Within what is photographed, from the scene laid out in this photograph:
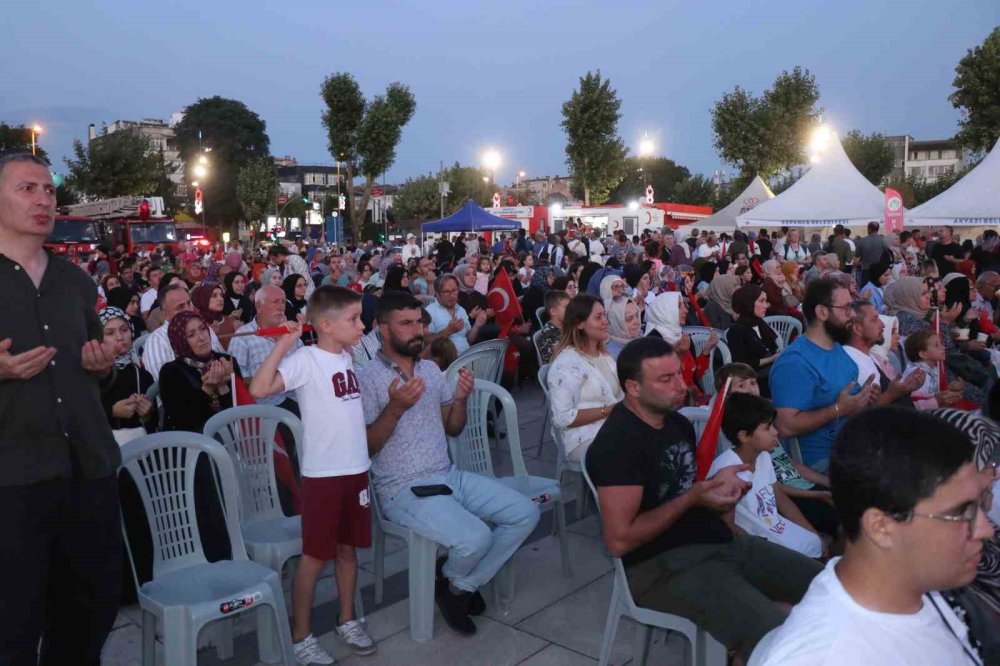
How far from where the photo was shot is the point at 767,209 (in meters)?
16.1

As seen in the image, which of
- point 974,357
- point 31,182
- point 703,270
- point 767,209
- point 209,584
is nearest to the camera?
point 31,182

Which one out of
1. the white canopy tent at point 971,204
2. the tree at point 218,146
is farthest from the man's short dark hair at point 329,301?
the tree at point 218,146

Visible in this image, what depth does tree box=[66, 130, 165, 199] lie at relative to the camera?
39.8 m

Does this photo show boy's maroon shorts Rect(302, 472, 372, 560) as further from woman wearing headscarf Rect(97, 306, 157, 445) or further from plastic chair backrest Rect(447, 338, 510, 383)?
plastic chair backrest Rect(447, 338, 510, 383)

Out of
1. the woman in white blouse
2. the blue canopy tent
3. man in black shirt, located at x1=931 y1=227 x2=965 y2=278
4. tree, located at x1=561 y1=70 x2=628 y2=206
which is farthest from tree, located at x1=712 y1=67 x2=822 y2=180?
the woman in white blouse

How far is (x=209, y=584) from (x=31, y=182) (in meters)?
1.64

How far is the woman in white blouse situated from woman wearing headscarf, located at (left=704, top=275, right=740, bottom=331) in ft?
10.3

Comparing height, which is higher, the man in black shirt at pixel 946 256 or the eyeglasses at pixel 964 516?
the man in black shirt at pixel 946 256

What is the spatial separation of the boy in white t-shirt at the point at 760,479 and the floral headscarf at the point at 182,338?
282 centimetres

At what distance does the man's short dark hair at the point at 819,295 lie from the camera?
13.7 feet

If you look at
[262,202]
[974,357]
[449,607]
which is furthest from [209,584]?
[262,202]

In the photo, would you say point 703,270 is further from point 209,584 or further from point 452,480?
point 209,584

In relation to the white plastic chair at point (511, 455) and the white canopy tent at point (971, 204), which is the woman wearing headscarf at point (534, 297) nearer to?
the white plastic chair at point (511, 455)

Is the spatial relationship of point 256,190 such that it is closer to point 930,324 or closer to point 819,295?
point 930,324
